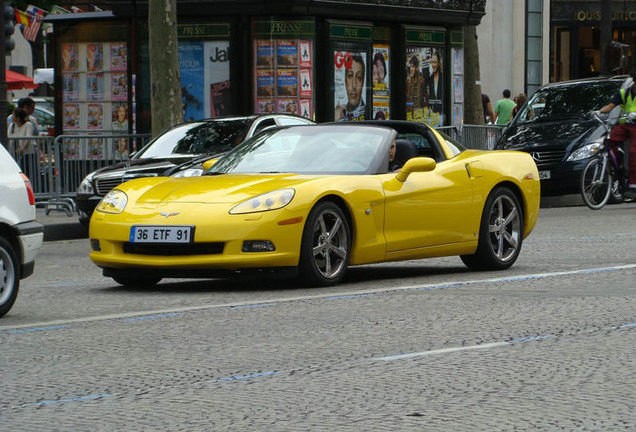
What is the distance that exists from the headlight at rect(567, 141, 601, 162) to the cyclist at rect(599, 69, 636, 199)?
0.60m

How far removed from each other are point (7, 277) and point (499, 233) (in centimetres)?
440

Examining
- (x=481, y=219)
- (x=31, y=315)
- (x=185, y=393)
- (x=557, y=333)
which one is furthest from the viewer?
(x=481, y=219)

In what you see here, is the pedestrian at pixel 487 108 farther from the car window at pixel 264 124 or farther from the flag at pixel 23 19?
the car window at pixel 264 124

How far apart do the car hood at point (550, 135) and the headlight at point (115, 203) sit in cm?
1070

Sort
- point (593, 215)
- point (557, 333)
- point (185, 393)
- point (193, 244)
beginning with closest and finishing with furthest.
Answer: point (185, 393)
point (557, 333)
point (193, 244)
point (593, 215)

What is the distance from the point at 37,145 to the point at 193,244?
10.7 meters

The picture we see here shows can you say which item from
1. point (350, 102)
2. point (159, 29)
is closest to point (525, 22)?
point (350, 102)

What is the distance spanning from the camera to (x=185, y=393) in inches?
223

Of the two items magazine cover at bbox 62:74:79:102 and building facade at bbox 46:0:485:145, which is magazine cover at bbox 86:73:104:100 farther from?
magazine cover at bbox 62:74:79:102

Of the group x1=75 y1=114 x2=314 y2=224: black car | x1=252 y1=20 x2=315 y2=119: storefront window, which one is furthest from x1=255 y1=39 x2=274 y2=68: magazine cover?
x1=75 y1=114 x2=314 y2=224: black car

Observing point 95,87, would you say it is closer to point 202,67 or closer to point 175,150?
point 202,67

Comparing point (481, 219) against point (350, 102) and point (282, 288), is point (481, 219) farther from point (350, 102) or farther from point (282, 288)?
point (350, 102)

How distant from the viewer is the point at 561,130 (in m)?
19.7

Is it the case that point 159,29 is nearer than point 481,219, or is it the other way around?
point 481,219
